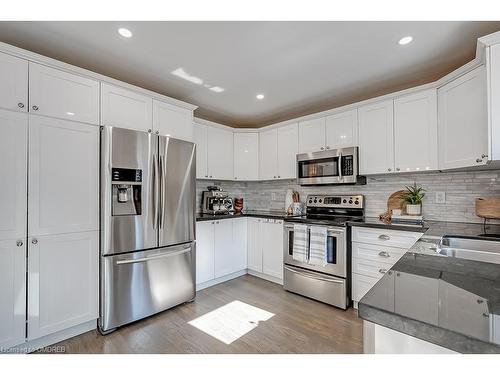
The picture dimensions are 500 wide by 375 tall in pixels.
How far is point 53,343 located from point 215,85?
110 inches

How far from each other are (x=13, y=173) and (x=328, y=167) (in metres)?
2.98

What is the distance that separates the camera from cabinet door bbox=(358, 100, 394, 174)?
2.69 metres

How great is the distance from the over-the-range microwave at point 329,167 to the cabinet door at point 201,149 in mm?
1298

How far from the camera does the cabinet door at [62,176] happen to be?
1879mm

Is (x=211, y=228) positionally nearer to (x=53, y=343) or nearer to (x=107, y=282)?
(x=107, y=282)

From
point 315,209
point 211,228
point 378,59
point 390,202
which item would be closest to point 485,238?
point 390,202

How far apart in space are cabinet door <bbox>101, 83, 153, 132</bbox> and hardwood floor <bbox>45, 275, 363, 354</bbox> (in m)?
1.85

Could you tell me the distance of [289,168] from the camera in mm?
3566

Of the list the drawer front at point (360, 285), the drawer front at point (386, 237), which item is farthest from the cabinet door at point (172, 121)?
the drawer front at point (360, 285)

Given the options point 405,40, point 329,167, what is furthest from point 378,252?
point 405,40

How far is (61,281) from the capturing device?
6.56 feet

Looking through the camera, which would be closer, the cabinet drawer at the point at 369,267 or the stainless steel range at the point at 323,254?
the cabinet drawer at the point at 369,267

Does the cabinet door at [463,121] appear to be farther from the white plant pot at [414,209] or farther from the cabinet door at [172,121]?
the cabinet door at [172,121]

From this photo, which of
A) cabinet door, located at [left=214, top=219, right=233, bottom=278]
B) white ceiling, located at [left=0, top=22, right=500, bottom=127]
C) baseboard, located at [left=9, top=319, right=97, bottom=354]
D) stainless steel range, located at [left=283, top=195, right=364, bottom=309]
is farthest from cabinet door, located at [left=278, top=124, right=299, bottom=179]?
baseboard, located at [left=9, top=319, right=97, bottom=354]
